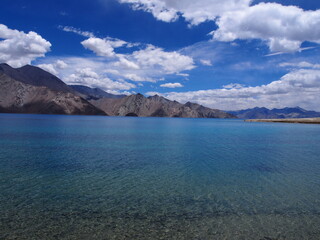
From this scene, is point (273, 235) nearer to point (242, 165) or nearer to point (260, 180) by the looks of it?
point (260, 180)

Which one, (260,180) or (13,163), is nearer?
(260,180)

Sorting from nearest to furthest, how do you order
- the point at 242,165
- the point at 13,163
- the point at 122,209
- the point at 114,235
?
the point at 114,235, the point at 122,209, the point at 13,163, the point at 242,165

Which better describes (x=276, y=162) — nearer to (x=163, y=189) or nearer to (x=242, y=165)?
(x=242, y=165)

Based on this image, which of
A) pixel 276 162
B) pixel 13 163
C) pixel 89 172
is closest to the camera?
pixel 89 172

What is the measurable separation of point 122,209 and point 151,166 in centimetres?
1302

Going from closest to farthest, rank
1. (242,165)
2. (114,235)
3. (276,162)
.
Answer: (114,235), (242,165), (276,162)

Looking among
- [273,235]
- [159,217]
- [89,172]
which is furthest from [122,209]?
[89,172]

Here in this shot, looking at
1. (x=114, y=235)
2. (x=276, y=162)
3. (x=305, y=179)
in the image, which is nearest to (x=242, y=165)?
(x=276, y=162)

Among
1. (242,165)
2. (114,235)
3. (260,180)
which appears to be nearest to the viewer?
(114,235)

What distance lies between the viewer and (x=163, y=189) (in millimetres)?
19422

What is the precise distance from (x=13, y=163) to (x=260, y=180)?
26870mm

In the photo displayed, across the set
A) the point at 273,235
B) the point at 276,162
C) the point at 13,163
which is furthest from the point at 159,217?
the point at 276,162

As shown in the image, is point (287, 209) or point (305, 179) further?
point (305, 179)

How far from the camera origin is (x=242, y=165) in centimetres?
2975
